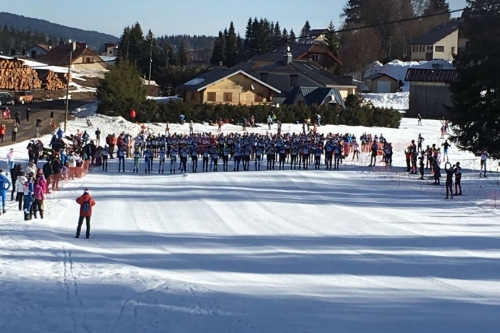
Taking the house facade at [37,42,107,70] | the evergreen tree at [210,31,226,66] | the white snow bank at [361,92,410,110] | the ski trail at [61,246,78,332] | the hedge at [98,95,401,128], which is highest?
the evergreen tree at [210,31,226,66]

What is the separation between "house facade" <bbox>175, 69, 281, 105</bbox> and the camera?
237 ft

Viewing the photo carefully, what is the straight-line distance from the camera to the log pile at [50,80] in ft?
311

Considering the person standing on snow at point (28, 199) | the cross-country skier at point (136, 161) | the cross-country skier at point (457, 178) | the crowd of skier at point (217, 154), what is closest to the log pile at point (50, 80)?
the crowd of skier at point (217, 154)

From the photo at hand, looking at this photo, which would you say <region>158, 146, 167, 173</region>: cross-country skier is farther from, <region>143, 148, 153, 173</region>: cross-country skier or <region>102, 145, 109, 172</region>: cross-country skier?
<region>102, 145, 109, 172</region>: cross-country skier

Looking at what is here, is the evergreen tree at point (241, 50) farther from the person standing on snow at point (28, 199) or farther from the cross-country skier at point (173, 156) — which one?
the person standing on snow at point (28, 199)

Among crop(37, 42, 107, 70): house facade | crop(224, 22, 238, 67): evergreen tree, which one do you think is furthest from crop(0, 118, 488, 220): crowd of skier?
crop(224, 22, 238, 67): evergreen tree

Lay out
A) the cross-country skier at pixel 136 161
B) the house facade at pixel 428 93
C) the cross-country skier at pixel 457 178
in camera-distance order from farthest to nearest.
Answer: the house facade at pixel 428 93, the cross-country skier at pixel 136 161, the cross-country skier at pixel 457 178

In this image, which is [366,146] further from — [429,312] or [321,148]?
[429,312]

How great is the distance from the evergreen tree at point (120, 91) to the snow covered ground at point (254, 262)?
27492mm

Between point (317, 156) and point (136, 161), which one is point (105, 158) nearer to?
point (136, 161)

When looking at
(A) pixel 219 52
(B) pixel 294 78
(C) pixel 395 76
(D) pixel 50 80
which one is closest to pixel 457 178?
(B) pixel 294 78

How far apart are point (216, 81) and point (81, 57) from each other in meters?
51.8

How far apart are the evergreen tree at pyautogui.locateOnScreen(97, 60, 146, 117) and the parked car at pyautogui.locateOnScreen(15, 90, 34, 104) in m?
13.6

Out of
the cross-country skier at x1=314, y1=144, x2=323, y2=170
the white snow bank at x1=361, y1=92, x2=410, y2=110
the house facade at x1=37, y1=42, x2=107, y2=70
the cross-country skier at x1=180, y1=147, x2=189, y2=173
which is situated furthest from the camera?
the house facade at x1=37, y1=42, x2=107, y2=70
